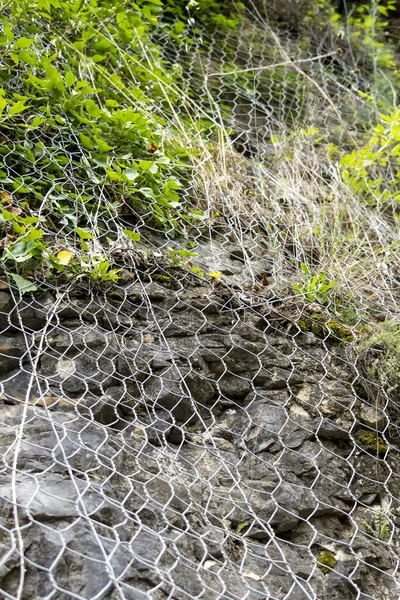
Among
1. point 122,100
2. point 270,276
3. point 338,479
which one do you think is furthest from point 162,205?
point 338,479

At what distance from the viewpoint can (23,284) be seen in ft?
5.24

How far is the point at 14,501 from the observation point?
3.48 feet

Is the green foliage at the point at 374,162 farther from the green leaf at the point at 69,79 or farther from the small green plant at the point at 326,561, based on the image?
the small green plant at the point at 326,561

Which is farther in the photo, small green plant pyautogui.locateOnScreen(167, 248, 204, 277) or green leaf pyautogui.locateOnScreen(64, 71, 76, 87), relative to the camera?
green leaf pyautogui.locateOnScreen(64, 71, 76, 87)

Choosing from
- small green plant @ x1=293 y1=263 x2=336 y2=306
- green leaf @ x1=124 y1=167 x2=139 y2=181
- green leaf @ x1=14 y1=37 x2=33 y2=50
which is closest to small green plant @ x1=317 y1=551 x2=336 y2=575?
small green plant @ x1=293 y1=263 x2=336 y2=306

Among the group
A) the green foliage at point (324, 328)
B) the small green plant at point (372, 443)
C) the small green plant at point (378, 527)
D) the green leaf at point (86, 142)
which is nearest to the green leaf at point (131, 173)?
the green leaf at point (86, 142)

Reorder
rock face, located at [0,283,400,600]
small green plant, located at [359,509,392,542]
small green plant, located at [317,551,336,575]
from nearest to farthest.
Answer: rock face, located at [0,283,400,600] → small green plant, located at [317,551,336,575] → small green plant, located at [359,509,392,542]

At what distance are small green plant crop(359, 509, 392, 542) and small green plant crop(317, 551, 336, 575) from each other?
0.10 metres

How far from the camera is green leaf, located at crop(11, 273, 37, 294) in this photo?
1594mm

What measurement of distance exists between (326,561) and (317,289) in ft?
2.68

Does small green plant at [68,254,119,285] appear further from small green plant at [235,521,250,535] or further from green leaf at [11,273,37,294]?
small green plant at [235,521,250,535]

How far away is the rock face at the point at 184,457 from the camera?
3.64 ft

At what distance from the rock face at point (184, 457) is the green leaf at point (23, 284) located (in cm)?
4

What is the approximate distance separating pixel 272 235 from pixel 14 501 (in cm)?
132
